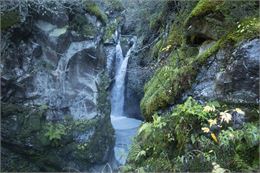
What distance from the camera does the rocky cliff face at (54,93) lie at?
10.1 metres

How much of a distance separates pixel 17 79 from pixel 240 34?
7508 millimetres

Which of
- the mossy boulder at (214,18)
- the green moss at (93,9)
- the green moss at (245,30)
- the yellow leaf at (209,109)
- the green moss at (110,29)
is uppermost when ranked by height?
the green moss at (110,29)

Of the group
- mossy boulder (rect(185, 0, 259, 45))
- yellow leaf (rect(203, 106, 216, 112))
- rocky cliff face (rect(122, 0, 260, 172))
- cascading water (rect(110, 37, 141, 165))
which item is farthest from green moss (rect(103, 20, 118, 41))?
yellow leaf (rect(203, 106, 216, 112))

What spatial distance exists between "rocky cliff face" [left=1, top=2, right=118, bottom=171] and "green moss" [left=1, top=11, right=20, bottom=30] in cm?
13

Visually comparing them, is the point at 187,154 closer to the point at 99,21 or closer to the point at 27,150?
the point at 27,150

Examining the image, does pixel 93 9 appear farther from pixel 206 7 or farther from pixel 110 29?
pixel 206 7

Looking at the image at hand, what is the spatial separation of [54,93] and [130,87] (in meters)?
5.59

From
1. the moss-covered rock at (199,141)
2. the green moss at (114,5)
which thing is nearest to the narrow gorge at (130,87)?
the moss-covered rock at (199,141)

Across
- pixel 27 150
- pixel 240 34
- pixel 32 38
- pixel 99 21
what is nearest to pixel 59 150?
pixel 27 150

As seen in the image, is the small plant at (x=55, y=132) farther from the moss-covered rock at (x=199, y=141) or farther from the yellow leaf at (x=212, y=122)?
→ the yellow leaf at (x=212, y=122)

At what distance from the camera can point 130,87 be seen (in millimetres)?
15734

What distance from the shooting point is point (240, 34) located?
183 inches

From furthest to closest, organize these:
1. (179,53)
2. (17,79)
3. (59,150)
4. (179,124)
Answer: (59,150) → (17,79) → (179,53) → (179,124)

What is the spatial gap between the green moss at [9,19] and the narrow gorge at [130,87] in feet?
0.10
